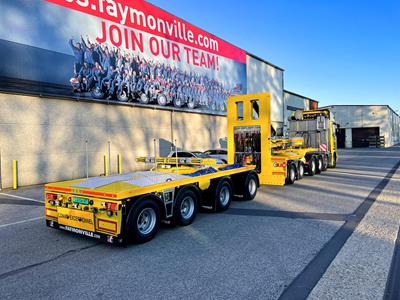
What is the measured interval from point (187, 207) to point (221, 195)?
1326mm

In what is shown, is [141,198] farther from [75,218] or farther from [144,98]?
[144,98]

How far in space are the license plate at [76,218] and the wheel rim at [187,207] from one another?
1.92 m

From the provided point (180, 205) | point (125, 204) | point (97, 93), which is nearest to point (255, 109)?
point (180, 205)

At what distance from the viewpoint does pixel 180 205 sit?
20.2 ft

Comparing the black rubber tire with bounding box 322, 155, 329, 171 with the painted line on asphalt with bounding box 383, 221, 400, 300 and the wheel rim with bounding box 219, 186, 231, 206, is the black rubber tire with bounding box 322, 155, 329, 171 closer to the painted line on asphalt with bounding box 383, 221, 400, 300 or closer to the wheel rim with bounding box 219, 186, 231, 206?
the wheel rim with bounding box 219, 186, 231, 206

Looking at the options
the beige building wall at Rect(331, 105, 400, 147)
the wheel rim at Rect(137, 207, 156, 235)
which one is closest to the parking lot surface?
the wheel rim at Rect(137, 207, 156, 235)

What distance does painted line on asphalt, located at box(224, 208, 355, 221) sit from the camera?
6812 mm

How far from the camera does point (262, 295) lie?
3.47 meters

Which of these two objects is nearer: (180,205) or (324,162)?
(180,205)

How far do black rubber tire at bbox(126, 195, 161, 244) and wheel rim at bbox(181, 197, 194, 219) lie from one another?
0.90 metres

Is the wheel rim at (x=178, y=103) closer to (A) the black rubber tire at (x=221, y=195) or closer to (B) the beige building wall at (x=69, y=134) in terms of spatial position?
(B) the beige building wall at (x=69, y=134)

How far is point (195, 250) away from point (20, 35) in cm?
1238

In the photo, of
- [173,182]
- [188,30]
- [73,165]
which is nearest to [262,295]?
[173,182]

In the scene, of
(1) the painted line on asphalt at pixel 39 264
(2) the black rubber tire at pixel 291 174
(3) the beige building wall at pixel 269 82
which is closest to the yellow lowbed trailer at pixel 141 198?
(1) the painted line on asphalt at pixel 39 264
